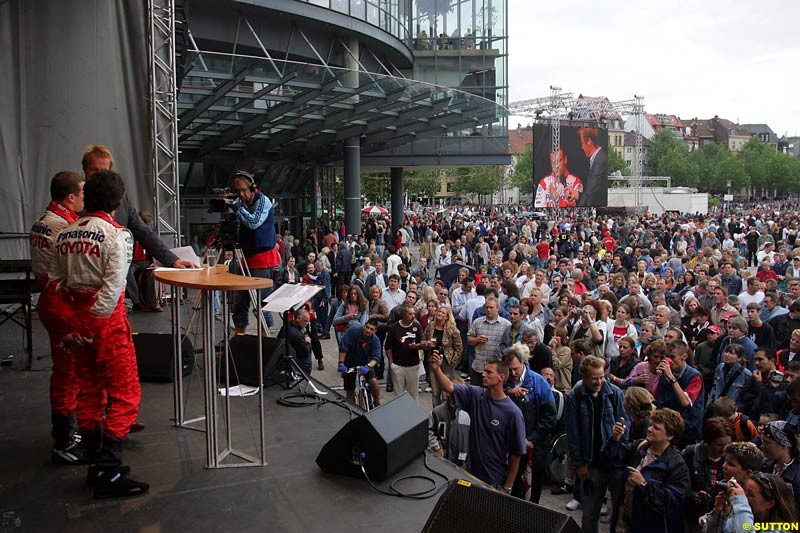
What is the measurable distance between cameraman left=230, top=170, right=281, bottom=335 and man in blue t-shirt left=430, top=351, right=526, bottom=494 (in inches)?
79.0

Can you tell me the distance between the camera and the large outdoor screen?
42.6m

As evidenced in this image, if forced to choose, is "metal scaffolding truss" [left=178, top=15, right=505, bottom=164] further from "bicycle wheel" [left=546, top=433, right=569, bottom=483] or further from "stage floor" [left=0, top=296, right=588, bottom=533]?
"stage floor" [left=0, top=296, right=588, bottom=533]

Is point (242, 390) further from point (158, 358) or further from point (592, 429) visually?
point (592, 429)

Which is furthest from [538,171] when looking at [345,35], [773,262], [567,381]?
[567,381]

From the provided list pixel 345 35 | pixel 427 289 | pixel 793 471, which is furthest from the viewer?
pixel 345 35

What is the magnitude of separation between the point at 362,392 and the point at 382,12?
1965 centimetres

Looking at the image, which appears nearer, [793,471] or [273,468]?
[273,468]

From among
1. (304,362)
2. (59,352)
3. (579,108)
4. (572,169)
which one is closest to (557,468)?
(304,362)

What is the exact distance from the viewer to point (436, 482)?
405 cm

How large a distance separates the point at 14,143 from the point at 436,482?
8.57 metres

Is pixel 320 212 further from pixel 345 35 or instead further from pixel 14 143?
→ pixel 14 143

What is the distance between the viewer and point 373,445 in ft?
13.0

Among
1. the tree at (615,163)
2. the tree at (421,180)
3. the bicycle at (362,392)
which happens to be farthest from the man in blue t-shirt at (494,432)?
the tree at (615,163)

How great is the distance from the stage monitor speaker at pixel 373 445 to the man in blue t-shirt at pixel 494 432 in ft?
3.66
